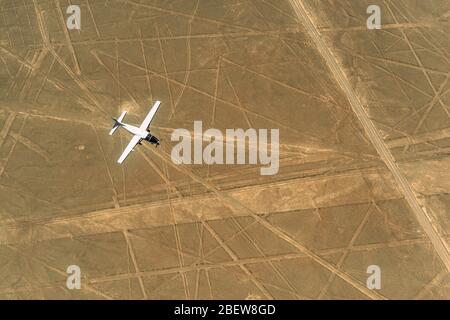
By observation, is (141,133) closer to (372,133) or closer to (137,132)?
(137,132)

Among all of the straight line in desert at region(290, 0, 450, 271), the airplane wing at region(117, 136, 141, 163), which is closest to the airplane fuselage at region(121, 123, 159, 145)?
the airplane wing at region(117, 136, 141, 163)

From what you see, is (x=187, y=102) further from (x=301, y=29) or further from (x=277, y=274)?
(x=277, y=274)

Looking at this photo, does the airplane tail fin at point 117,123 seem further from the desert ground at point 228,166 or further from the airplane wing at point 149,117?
the airplane wing at point 149,117

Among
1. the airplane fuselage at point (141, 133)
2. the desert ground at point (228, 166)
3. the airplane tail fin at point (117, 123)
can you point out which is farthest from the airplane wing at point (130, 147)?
the airplane tail fin at point (117, 123)
